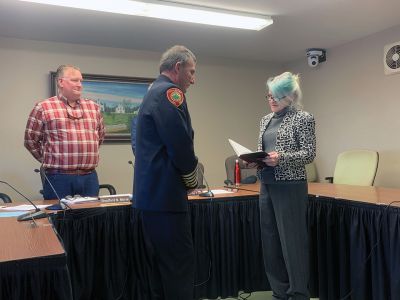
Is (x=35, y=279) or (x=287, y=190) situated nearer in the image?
(x=35, y=279)

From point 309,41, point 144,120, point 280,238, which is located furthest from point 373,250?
point 309,41

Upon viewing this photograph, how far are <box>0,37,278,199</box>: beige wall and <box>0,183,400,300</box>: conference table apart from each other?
2125 mm

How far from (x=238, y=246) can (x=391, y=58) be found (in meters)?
2.63

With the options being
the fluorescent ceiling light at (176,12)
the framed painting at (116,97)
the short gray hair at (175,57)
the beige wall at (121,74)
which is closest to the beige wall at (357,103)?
the beige wall at (121,74)

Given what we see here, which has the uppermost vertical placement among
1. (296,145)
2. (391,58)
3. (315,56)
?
(315,56)

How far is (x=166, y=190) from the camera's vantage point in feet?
5.54

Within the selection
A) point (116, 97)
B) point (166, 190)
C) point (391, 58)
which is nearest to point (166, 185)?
point (166, 190)

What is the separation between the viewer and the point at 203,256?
2631 mm

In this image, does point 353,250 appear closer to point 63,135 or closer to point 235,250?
point 235,250

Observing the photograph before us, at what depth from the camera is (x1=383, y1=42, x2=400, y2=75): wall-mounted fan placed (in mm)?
3869

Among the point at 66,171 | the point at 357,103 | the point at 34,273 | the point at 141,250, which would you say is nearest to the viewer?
the point at 34,273

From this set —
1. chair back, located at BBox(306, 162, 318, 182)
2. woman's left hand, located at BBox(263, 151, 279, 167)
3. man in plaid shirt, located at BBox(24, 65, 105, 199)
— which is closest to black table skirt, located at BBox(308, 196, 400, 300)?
woman's left hand, located at BBox(263, 151, 279, 167)

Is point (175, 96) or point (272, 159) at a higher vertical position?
point (175, 96)

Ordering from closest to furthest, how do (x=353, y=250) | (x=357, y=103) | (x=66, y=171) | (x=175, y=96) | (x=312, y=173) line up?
(x=175, y=96), (x=353, y=250), (x=66, y=171), (x=357, y=103), (x=312, y=173)
